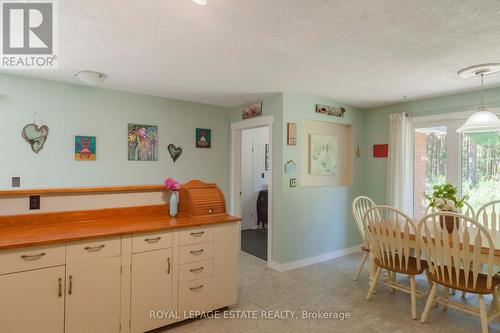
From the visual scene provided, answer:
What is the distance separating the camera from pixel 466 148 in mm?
3686

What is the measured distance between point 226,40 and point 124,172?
2453 mm

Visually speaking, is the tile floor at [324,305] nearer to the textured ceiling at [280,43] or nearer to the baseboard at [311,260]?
the baseboard at [311,260]

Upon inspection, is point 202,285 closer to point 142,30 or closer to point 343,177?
point 142,30

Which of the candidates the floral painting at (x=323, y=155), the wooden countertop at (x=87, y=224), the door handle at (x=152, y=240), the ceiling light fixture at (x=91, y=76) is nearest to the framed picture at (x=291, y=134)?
the floral painting at (x=323, y=155)

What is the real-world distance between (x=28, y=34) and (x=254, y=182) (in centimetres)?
452

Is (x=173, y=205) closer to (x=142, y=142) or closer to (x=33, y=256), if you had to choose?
(x=33, y=256)

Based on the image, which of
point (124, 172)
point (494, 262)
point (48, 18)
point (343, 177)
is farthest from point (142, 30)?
point (343, 177)

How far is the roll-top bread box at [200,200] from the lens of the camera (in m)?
2.67

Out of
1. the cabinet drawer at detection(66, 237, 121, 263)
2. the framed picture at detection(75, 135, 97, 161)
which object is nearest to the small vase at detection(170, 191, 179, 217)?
the cabinet drawer at detection(66, 237, 121, 263)

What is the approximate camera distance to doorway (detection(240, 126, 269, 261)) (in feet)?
19.4

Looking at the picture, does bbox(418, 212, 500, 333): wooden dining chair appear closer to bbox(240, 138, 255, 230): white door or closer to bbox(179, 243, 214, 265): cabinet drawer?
bbox(179, 243, 214, 265): cabinet drawer

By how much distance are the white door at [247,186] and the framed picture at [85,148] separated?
2900mm

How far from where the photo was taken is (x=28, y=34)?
86.7 inches

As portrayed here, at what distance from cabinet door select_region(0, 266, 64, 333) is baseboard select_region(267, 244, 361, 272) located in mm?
2485
